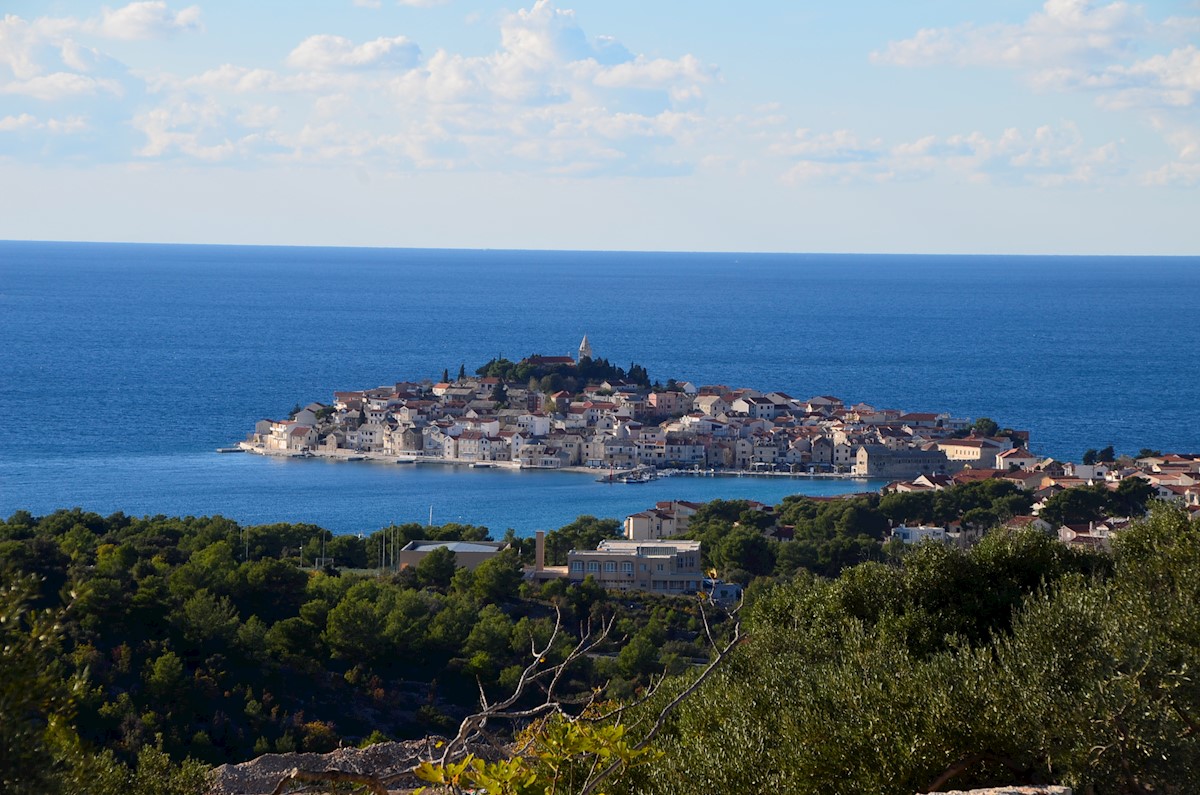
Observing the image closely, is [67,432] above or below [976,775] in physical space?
below

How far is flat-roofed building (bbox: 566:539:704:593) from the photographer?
80.8 ft

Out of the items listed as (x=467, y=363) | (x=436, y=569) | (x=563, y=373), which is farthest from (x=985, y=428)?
(x=467, y=363)

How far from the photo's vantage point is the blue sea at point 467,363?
132 feet

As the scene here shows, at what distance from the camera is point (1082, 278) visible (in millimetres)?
173625

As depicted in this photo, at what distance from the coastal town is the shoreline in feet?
0.28

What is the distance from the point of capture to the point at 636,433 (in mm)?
47344

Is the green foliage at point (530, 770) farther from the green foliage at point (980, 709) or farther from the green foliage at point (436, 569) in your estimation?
the green foliage at point (436, 569)

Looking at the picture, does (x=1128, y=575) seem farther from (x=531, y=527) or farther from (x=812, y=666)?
(x=531, y=527)

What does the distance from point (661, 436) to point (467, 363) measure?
80.6ft

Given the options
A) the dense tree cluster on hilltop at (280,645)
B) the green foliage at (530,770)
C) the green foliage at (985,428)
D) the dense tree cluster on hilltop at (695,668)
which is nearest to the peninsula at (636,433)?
the green foliage at (985,428)

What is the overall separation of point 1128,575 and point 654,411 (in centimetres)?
4283

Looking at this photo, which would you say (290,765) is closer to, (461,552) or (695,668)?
(695,668)

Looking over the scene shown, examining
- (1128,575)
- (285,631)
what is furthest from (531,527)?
(1128,575)

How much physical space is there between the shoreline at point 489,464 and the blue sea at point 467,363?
0.83 metres
